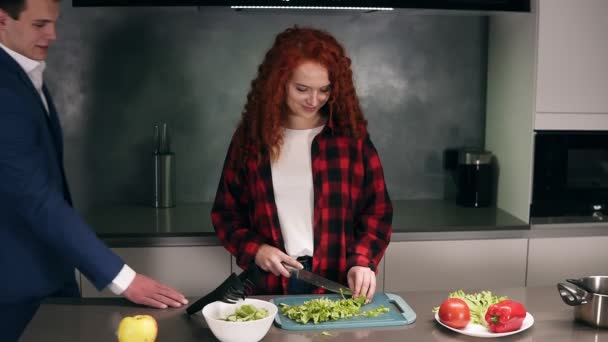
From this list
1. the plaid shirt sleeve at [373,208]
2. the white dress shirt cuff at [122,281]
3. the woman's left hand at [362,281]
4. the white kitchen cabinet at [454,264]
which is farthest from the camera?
the white kitchen cabinet at [454,264]

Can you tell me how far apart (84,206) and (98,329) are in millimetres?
1671

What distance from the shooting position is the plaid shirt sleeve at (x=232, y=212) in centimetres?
210

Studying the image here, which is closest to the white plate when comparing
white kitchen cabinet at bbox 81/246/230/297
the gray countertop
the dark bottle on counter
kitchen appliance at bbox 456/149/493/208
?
the gray countertop

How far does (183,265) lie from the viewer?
271 centimetres

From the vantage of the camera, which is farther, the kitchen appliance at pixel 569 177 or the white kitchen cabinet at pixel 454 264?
the kitchen appliance at pixel 569 177

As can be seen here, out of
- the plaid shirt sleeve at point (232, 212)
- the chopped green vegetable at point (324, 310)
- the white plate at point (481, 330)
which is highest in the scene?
the plaid shirt sleeve at point (232, 212)

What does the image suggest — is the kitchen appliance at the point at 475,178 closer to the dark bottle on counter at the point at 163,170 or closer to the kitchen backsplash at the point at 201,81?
the kitchen backsplash at the point at 201,81

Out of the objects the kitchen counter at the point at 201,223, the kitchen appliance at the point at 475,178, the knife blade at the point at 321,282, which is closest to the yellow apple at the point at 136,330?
the knife blade at the point at 321,282

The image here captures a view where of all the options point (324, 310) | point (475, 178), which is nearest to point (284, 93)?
point (324, 310)

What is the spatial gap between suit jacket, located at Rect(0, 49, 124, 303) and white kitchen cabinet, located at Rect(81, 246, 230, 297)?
2.58 ft

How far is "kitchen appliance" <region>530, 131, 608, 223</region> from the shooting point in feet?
9.54

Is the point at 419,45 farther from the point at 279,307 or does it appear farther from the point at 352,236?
the point at 279,307

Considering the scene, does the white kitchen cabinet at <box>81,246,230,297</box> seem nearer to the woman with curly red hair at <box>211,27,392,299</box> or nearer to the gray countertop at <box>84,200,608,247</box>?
the gray countertop at <box>84,200,608,247</box>

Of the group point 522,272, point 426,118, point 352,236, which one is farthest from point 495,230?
point 352,236
